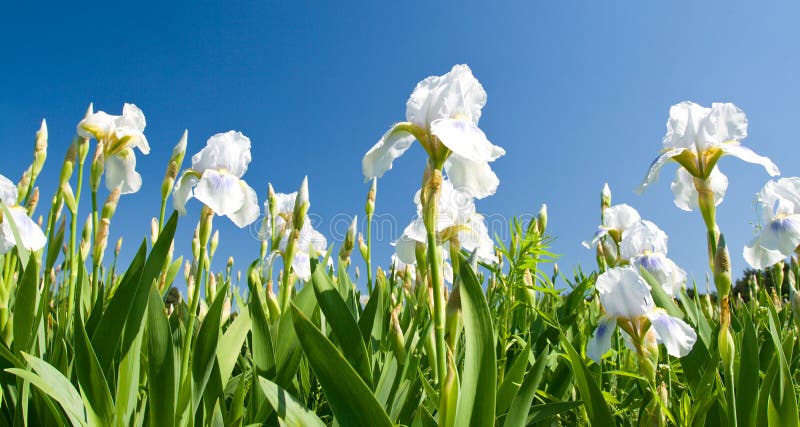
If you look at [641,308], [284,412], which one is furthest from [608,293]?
[284,412]

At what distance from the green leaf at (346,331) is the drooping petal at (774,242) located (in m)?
2.16

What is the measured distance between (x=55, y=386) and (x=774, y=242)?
3.24 meters

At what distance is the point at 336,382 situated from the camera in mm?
1571

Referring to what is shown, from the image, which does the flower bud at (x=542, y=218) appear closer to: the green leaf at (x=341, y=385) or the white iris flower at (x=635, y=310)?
the white iris flower at (x=635, y=310)

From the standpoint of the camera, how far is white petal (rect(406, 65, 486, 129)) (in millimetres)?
1757

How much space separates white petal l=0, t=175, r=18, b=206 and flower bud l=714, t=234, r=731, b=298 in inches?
136

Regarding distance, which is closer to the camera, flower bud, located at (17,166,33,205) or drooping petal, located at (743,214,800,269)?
drooping petal, located at (743,214,800,269)

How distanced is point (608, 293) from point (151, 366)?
167cm

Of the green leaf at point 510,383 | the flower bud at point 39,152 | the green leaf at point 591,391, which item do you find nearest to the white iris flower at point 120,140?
the flower bud at point 39,152

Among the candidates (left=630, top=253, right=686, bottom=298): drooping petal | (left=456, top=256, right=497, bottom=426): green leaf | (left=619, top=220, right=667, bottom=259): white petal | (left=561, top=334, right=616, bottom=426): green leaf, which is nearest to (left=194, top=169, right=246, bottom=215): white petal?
(left=456, top=256, right=497, bottom=426): green leaf

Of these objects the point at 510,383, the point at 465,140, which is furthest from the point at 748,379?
the point at 465,140

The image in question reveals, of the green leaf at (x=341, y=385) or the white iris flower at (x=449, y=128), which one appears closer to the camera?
the green leaf at (x=341, y=385)

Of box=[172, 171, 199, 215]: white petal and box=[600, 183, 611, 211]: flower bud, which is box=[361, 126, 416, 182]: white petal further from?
box=[600, 183, 611, 211]: flower bud

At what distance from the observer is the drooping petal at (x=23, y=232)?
264 cm
